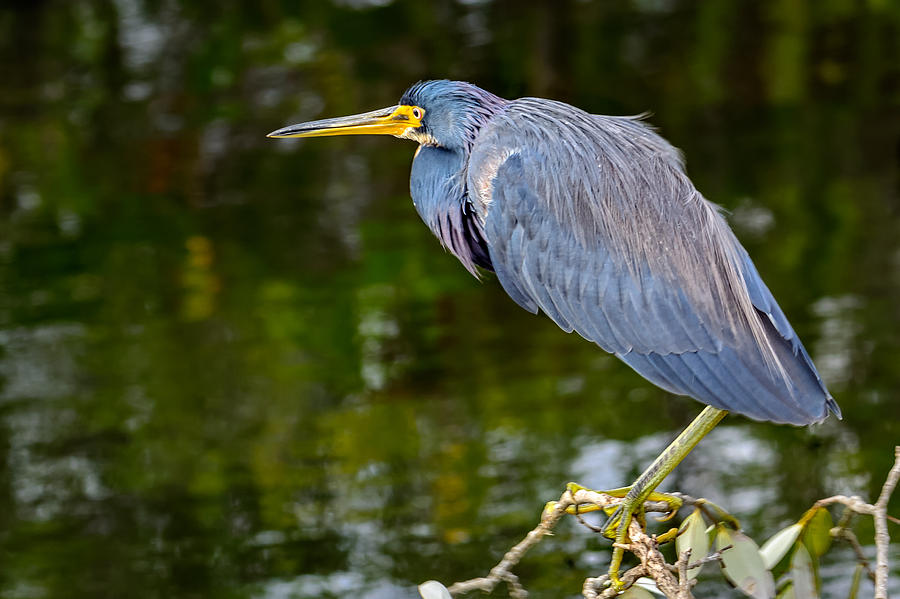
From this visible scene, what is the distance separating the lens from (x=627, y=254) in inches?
108

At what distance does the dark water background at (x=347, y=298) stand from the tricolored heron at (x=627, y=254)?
162 cm

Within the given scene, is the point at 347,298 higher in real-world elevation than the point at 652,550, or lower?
lower

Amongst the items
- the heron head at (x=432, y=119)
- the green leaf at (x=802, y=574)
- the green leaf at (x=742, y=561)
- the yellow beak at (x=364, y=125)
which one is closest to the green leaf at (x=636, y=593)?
the green leaf at (x=742, y=561)

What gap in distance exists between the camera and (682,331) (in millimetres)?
2713

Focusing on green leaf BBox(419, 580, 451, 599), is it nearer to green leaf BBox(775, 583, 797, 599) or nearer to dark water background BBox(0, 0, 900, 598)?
green leaf BBox(775, 583, 797, 599)

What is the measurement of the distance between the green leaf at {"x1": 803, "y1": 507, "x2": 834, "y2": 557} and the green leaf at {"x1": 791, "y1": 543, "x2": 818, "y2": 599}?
0.08 ft

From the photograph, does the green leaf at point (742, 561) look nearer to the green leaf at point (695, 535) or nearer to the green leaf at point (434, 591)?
the green leaf at point (695, 535)

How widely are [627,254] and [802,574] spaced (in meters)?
0.77

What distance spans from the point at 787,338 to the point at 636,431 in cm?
241

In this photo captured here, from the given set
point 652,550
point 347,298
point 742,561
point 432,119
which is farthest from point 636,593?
point 347,298

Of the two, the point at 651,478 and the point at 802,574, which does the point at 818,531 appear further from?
the point at 651,478

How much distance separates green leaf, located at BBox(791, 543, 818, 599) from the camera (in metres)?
2.49

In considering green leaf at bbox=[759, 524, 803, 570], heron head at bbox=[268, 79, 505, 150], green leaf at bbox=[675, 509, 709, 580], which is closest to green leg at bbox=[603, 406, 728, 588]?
green leaf at bbox=[675, 509, 709, 580]

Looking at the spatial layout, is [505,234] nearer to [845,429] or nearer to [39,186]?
[845,429]
